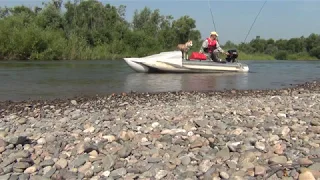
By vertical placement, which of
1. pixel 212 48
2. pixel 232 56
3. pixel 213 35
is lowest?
pixel 232 56

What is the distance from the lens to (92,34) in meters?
59.7

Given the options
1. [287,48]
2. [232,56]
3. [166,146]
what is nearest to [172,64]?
[232,56]

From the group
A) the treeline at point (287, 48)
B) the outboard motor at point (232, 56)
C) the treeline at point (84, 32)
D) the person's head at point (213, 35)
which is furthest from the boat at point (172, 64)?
the treeline at point (287, 48)

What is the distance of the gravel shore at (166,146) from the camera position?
4.02 m

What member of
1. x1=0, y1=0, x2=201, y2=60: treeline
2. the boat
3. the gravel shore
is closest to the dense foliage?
x1=0, y1=0, x2=201, y2=60: treeline

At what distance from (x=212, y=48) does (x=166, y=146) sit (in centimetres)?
1601

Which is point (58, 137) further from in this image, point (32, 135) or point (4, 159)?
point (4, 159)

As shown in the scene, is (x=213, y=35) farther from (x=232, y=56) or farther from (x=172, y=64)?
(x=232, y=56)

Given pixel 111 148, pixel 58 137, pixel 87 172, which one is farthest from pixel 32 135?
pixel 87 172

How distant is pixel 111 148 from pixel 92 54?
47077 mm

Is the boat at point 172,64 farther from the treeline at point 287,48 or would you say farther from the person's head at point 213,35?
the treeline at point 287,48

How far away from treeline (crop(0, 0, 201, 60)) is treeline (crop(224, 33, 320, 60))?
17.4m

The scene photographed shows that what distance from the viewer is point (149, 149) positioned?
15.5 ft

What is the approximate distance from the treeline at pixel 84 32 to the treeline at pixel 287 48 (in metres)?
17.4
